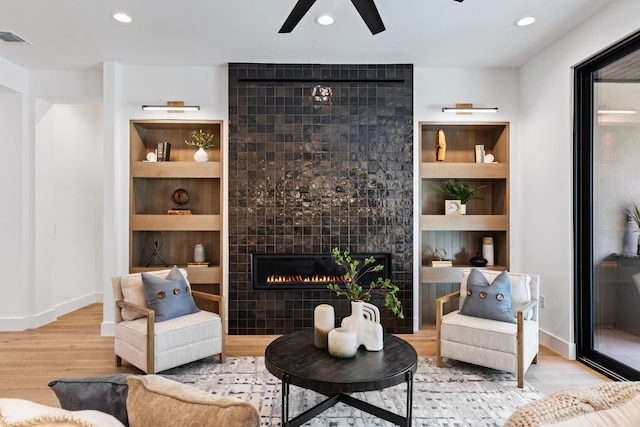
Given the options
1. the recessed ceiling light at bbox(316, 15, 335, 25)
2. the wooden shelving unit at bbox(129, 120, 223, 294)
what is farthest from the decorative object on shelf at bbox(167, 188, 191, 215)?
the recessed ceiling light at bbox(316, 15, 335, 25)

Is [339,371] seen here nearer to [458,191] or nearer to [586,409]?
[586,409]

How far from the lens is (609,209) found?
319 cm

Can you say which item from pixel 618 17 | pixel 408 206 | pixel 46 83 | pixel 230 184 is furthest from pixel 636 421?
pixel 46 83

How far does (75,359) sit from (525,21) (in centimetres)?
479

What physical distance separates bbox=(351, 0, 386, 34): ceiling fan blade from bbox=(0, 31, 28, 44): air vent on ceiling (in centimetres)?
320

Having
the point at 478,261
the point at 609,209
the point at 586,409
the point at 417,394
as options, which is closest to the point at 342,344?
the point at 417,394

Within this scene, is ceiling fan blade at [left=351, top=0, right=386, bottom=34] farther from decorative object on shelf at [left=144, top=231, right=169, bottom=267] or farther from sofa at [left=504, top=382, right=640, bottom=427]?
decorative object on shelf at [left=144, top=231, right=169, bottom=267]

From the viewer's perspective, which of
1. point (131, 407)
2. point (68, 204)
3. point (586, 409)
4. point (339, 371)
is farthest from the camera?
point (68, 204)

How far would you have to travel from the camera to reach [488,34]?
11.9 ft

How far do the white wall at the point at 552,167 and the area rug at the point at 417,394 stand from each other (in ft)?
3.30

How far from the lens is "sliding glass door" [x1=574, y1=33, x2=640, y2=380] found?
2.97 meters

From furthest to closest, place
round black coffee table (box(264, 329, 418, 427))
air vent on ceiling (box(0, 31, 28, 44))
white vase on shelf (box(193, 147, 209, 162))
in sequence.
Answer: white vase on shelf (box(193, 147, 209, 162)) → air vent on ceiling (box(0, 31, 28, 44)) → round black coffee table (box(264, 329, 418, 427))

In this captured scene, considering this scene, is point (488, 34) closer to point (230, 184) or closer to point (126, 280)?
point (230, 184)

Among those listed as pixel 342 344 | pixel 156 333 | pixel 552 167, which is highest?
pixel 552 167
